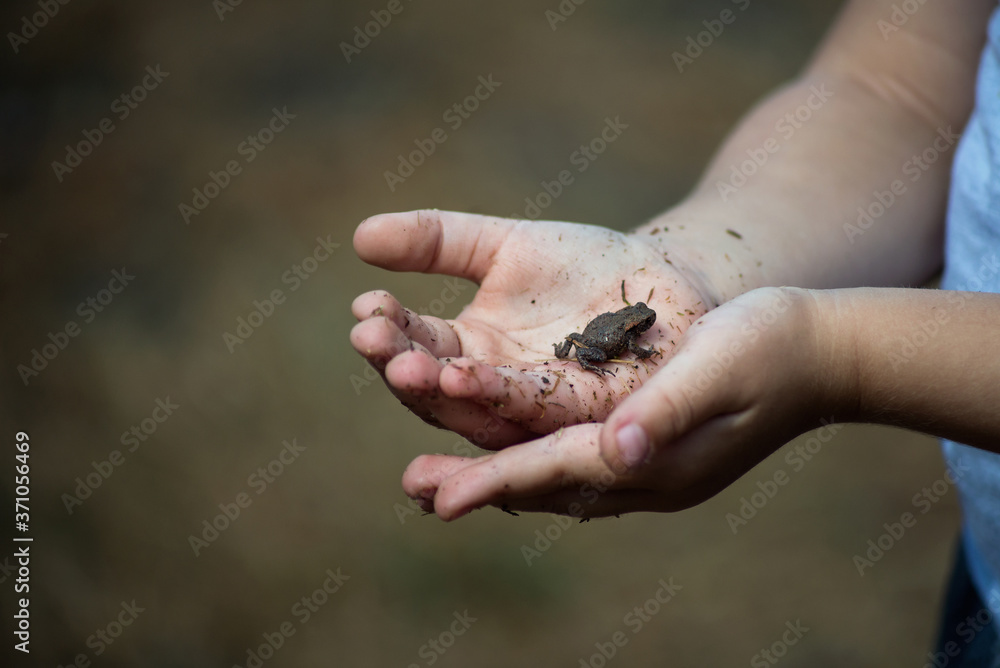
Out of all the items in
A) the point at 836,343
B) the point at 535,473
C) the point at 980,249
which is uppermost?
the point at 980,249

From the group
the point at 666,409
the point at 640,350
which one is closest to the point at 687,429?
the point at 666,409

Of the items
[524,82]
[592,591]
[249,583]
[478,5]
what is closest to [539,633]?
[592,591]

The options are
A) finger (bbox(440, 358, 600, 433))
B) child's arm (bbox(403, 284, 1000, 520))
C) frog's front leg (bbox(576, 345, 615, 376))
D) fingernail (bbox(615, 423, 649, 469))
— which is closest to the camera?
fingernail (bbox(615, 423, 649, 469))

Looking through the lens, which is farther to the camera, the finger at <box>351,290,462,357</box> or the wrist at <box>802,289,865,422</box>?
the finger at <box>351,290,462,357</box>

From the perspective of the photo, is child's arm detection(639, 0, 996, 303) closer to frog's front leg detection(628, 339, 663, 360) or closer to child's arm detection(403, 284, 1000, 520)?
frog's front leg detection(628, 339, 663, 360)

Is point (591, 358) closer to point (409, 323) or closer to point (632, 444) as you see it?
point (409, 323)

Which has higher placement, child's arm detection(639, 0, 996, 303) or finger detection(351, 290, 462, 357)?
child's arm detection(639, 0, 996, 303)

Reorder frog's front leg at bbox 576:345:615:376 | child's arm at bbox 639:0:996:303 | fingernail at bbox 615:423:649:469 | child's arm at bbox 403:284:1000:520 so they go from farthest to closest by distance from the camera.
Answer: child's arm at bbox 639:0:996:303, frog's front leg at bbox 576:345:615:376, child's arm at bbox 403:284:1000:520, fingernail at bbox 615:423:649:469

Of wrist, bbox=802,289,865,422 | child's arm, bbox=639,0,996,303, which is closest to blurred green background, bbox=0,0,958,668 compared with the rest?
child's arm, bbox=639,0,996,303
